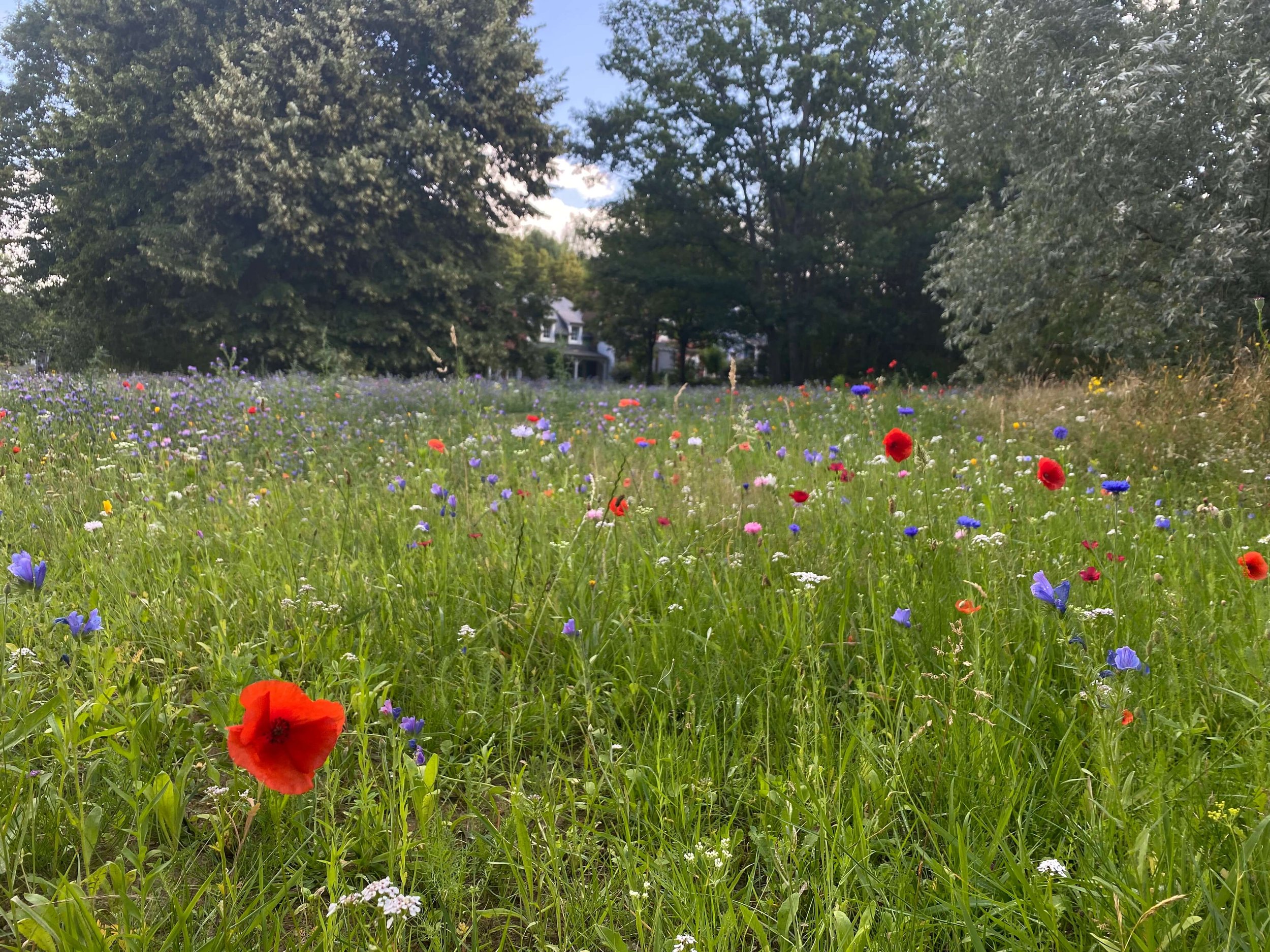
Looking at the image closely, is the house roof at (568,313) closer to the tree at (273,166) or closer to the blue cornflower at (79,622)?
the tree at (273,166)

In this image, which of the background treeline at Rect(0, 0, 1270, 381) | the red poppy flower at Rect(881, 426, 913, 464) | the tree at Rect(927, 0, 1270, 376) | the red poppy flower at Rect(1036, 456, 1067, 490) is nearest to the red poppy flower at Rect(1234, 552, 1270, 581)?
the red poppy flower at Rect(1036, 456, 1067, 490)

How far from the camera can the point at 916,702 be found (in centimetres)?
163

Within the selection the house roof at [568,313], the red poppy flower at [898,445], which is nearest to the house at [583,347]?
the house roof at [568,313]

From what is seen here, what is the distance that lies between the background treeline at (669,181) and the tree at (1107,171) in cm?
5

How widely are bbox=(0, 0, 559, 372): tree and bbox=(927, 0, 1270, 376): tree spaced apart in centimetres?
1198

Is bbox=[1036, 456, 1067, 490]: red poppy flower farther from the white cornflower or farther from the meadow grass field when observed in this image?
the white cornflower

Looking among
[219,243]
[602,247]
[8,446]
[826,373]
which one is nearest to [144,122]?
[219,243]

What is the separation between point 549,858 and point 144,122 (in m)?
22.6

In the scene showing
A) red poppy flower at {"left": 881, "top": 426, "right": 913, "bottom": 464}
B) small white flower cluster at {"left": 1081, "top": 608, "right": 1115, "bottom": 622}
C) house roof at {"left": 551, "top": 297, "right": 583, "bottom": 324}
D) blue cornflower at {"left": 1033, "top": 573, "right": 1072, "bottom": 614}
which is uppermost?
house roof at {"left": 551, "top": 297, "right": 583, "bottom": 324}

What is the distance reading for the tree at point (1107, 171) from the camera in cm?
980

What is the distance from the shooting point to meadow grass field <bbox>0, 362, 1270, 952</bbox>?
1177 millimetres

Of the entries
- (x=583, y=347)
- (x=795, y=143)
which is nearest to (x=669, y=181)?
(x=795, y=143)

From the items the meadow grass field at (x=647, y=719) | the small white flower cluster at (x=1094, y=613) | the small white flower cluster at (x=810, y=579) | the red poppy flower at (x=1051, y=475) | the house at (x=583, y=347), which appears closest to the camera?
the meadow grass field at (x=647, y=719)

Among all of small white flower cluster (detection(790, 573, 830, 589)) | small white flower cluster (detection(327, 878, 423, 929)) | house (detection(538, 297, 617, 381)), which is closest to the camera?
small white flower cluster (detection(327, 878, 423, 929))
